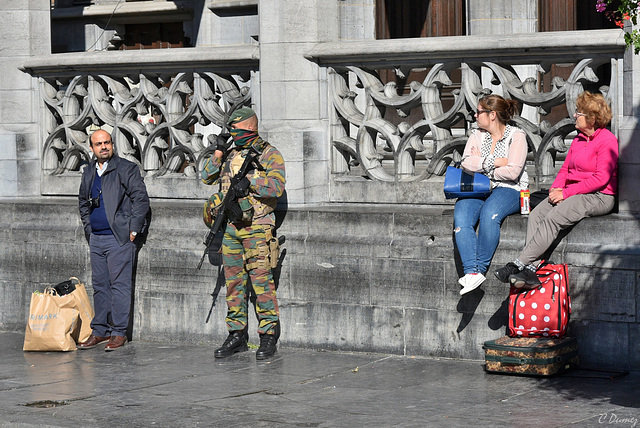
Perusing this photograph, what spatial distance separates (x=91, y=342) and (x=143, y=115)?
2.34 m

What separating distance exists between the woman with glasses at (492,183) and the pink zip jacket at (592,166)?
0.43 m

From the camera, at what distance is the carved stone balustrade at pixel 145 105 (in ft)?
37.2

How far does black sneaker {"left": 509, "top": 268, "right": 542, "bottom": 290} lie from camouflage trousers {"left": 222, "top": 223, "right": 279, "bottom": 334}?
90.3 inches

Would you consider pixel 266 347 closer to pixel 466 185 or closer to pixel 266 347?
pixel 266 347

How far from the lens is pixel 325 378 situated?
9.49 metres

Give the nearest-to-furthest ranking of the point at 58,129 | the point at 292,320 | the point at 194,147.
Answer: the point at 292,320
the point at 194,147
the point at 58,129

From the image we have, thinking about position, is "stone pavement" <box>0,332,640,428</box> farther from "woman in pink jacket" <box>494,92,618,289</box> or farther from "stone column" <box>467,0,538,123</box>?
"stone column" <box>467,0,538,123</box>

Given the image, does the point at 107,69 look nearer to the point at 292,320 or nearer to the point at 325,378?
the point at 292,320

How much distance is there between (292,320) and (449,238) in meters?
1.66

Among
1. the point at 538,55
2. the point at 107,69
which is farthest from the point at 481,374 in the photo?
the point at 107,69

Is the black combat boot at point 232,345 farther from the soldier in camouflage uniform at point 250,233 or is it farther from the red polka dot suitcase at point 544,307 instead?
the red polka dot suitcase at point 544,307

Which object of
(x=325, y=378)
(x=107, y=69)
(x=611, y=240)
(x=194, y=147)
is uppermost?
(x=107, y=69)

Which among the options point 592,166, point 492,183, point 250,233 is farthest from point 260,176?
point 592,166

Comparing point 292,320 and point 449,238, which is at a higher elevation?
point 449,238
